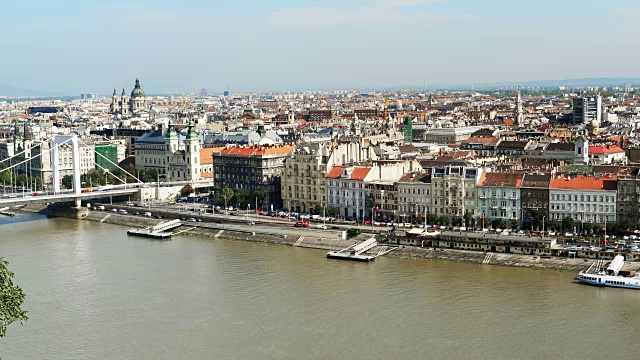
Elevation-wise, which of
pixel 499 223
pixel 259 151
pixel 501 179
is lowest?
pixel 499 223

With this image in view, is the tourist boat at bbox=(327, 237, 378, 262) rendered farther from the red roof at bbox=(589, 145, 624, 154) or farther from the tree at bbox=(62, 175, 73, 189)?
the tree at bbox=(62, 175, 73, 189)

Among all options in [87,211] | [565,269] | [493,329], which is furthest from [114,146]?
[493,329]

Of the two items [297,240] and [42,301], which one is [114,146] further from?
[42,301]

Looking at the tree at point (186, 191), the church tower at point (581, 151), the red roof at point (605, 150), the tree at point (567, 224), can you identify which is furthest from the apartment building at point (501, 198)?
the tree at point (186, 191)

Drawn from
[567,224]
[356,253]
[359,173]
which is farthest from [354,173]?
[567,224]

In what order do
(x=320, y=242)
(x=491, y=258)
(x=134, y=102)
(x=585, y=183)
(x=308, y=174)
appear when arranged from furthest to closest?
(x=134, y=102)
(x=308, y=174)
(x=320, y=242)
(x=585, y=183)
(x=491, y=258)

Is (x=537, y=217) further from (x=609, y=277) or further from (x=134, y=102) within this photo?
(x=134, y=102)
